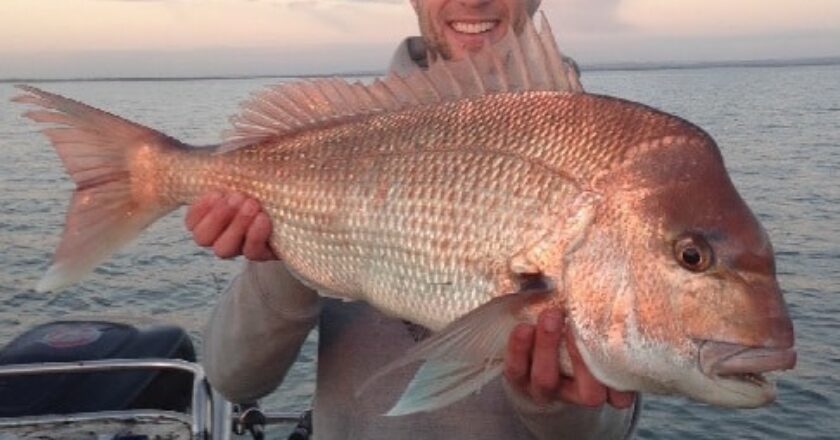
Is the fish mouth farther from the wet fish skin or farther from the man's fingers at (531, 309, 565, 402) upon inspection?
the man's fingers at (531, 309, 565, 402)

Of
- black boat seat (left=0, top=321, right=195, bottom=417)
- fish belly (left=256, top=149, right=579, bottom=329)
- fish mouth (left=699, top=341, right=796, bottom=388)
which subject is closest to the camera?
fish mouth (left=699, top=341, right=796, bottom=388)

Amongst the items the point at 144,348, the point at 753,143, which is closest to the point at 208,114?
the point at 753,143

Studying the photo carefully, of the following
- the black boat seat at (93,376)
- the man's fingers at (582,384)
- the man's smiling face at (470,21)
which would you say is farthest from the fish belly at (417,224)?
the black boat seat at (93,376)

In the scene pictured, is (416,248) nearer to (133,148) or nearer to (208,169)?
(208,169)

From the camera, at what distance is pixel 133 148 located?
9.95ft

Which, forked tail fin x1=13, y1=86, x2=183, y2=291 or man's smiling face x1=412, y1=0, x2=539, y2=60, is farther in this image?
man's smiling face x1=412, y1=0, x2=539, y2=60

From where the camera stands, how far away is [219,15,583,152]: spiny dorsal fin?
102 inches

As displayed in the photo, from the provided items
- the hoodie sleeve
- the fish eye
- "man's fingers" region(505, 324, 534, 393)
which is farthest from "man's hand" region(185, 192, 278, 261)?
the fish eye

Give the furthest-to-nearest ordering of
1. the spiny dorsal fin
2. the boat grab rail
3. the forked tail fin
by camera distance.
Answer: the boat grab rail
the forked tail fin
the spiny dorsal fin

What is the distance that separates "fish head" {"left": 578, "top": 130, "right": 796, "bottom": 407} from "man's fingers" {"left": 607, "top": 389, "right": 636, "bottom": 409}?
137 mm

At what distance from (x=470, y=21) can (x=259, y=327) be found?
1.31 metres

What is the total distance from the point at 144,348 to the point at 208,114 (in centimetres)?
5155

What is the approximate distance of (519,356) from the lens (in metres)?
2.40

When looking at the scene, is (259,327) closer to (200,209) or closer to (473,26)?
(200,209)
